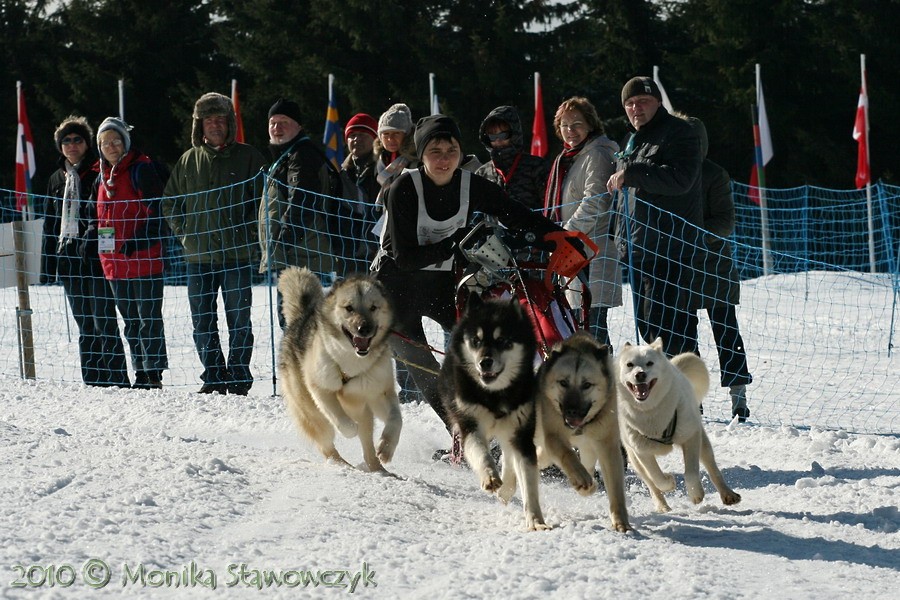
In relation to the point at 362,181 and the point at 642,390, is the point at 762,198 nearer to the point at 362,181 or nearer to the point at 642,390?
the point at 362,181

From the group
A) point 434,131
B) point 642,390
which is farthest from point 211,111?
point 642,390

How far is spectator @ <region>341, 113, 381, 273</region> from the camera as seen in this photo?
25.7ft

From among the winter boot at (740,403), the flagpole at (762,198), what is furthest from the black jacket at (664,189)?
the flagpole at (762,198)

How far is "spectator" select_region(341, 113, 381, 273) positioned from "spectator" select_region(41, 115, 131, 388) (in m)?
1.86

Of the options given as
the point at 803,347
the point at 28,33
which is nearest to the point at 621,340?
the point at 803,347

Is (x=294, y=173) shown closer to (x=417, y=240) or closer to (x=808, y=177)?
(x=417, y=240)

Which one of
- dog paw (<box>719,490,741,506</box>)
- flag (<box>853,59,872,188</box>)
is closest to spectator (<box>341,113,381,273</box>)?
dog paw (<box>719,490,741,506</box>)

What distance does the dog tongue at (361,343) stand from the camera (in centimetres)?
482

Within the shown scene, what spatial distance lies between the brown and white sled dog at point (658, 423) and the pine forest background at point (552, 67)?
1879 centimetres

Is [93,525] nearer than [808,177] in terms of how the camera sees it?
Yes

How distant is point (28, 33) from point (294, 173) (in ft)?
75.5

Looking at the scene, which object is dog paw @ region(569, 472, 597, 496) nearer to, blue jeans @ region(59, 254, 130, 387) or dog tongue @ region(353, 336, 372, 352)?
dog tongue @ region(353, 336, 372, 352)

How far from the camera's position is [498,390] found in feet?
12.9

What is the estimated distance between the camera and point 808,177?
75.5 feet
